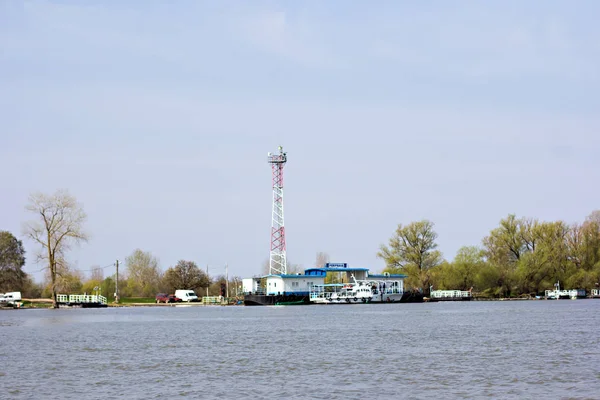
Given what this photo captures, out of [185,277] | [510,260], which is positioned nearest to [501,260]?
[510,260]

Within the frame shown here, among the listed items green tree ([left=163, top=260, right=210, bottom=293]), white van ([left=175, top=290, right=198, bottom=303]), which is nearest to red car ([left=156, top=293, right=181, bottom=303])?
white van ([left=175, top=290, right=198, bottom=303])

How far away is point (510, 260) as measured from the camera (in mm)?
126500

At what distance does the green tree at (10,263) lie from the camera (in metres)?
124

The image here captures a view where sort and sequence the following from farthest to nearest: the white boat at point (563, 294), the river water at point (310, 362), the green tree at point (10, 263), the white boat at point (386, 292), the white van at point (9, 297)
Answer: the green tree at point (10, 263)
the white boat at point (563, 294)
the white boat at point (386, 292)
the white van at point (9, 297)
the river water at point (310, 362)

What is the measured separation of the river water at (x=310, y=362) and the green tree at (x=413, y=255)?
227ft

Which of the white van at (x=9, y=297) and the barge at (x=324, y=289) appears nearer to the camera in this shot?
the white van at (x=9, y=297)

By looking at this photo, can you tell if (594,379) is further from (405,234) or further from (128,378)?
(405,234)

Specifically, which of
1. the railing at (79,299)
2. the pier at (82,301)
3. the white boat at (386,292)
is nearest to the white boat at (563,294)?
the white boat at (386,292)

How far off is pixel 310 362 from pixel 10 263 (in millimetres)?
102630

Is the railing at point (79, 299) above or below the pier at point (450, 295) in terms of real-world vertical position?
above

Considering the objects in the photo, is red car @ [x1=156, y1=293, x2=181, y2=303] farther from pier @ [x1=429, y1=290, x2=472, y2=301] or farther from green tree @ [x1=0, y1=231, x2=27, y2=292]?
pier @ [x1=429, y1=290, x2=472, y2=301]

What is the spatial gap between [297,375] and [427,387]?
581 cm

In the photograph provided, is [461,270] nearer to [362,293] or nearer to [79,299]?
[362,293]

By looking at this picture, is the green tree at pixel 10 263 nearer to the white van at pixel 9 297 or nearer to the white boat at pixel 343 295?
the white van at pixel 9 297
